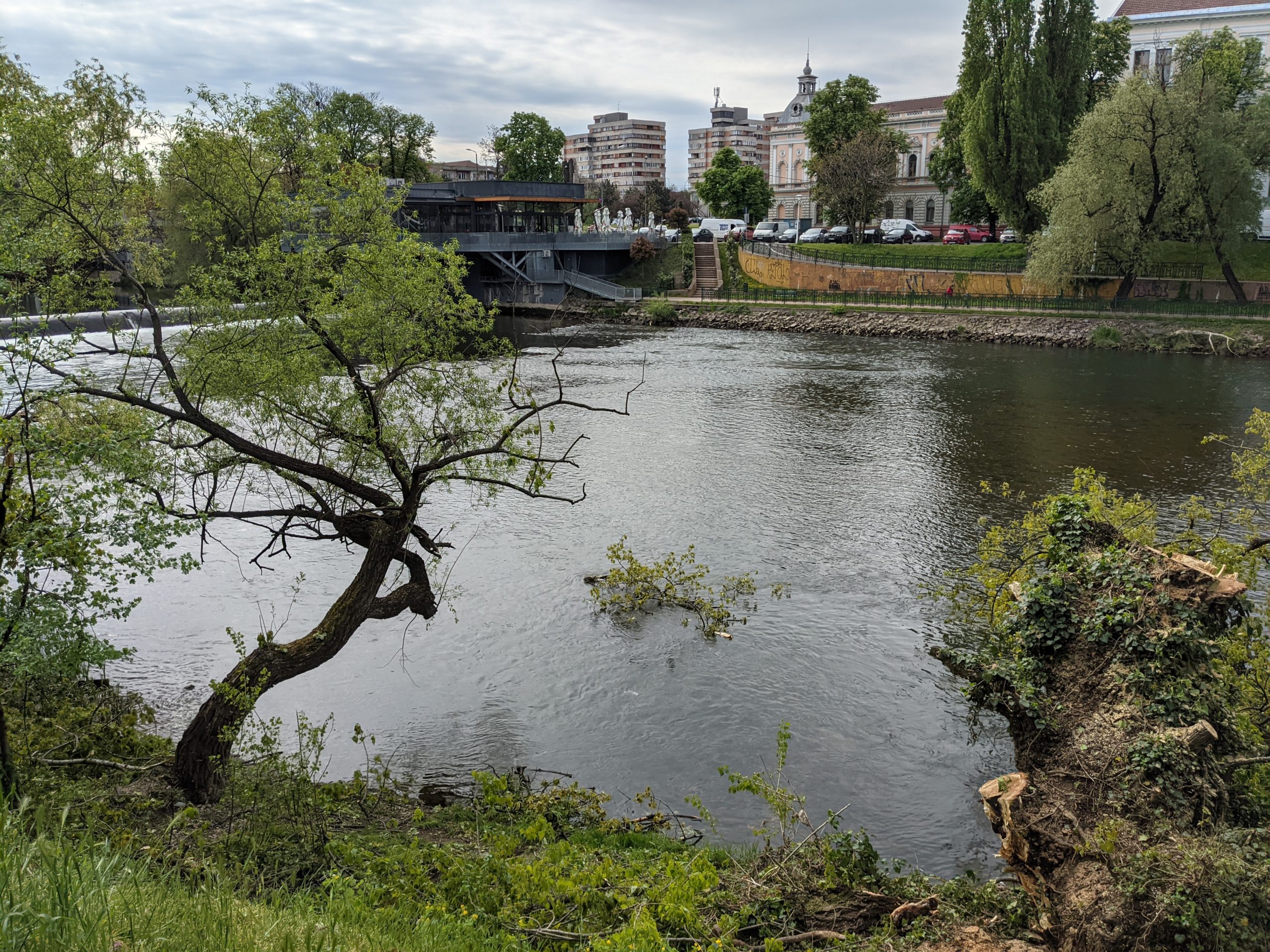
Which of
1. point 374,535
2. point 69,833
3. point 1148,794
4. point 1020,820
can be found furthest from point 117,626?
point 1148,794

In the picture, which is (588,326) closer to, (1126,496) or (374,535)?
(1126,496)

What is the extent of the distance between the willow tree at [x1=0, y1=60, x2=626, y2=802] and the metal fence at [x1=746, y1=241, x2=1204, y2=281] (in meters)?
46.7

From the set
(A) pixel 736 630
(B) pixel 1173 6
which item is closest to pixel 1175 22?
(B) pixel 1173 6

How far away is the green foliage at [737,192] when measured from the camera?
3927 inches

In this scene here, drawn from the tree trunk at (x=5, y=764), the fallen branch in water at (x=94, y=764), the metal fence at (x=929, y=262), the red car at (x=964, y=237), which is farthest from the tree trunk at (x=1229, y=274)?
the tree trunk at (x=5, y=764)

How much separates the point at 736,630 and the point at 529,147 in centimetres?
8561

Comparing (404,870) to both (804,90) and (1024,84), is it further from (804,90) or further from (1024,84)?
(804,90)

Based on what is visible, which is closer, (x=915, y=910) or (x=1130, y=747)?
(x=915, y=910)

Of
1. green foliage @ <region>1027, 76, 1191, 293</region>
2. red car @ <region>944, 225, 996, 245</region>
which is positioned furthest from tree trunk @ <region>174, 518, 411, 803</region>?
red car @ <region>944, 225, 996, 245</region>

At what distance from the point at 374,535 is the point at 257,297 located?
3707 mm

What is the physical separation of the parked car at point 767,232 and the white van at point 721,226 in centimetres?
151

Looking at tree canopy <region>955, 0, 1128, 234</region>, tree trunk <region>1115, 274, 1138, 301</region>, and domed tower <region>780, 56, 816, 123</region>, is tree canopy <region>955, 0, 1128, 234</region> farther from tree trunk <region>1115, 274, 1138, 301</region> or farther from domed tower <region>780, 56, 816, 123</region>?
domed tower <region>780, 56, 816, 123</region>

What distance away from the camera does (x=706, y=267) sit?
238 feet

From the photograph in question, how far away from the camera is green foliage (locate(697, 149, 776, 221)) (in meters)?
99.8
